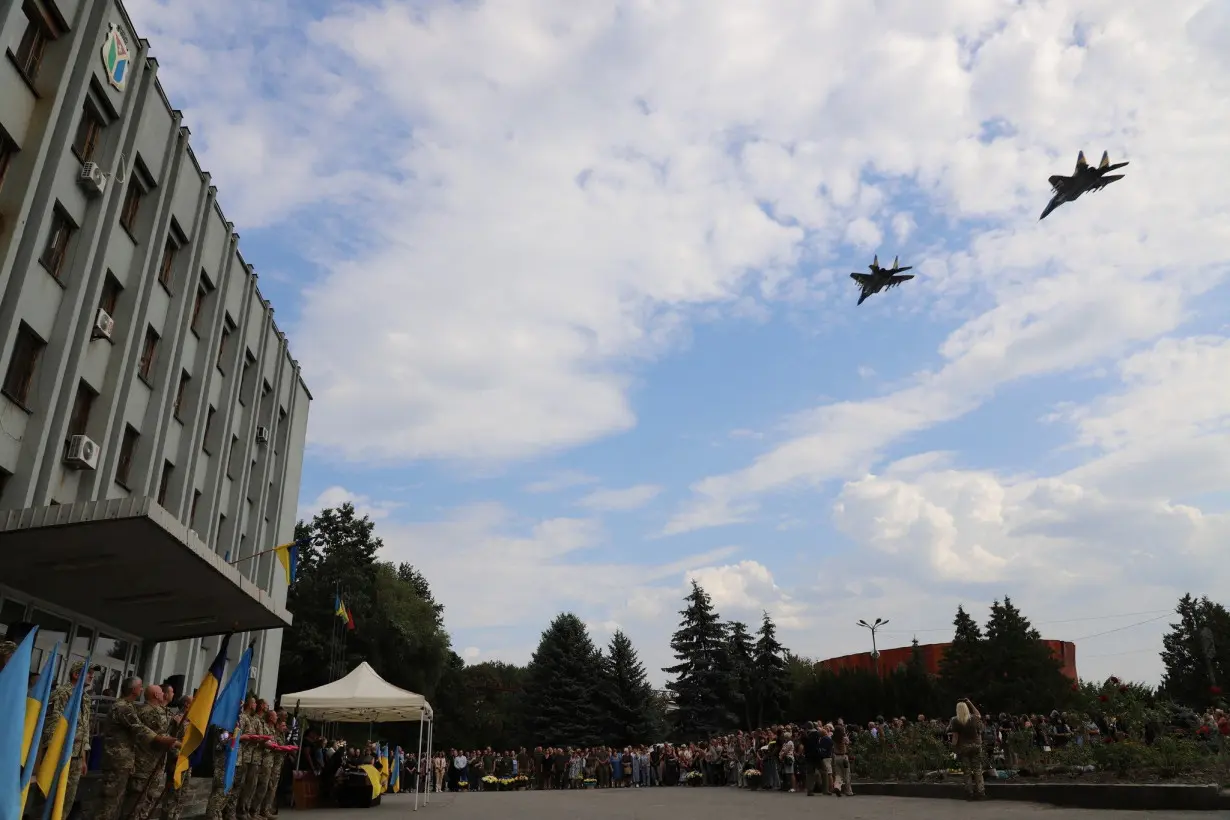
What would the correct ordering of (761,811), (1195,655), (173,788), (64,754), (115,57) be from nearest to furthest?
1. (64,754)
2. (173,788)
3. (761,811)
4. (115,57)
5. (1195,655)

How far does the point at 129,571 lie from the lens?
44.4ft

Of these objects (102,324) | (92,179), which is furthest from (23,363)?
(92,179)

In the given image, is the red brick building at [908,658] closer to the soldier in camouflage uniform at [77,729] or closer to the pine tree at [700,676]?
the pine tree at [700,676]

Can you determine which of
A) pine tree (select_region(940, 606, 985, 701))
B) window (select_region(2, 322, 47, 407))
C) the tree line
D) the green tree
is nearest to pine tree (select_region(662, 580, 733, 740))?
the tree line

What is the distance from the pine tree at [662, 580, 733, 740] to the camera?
5494 cm

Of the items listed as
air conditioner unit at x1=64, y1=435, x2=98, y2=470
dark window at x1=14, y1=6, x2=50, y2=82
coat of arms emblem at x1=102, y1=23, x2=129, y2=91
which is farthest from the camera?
coat of arms emblem at x1=102, y1=23, x2=129, y2=91

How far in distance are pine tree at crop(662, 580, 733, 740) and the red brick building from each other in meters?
7.77

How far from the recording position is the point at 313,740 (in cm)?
2284

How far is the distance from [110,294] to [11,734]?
15.4 metres

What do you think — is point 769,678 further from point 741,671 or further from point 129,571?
point 129,571

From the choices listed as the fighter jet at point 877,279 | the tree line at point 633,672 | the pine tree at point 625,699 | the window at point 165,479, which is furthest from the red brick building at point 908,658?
the window at point 165,479

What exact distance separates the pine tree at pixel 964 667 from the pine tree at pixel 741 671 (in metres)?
11.5

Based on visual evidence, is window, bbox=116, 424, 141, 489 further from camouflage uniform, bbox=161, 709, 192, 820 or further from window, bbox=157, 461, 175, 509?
camouflage uniform, bbox=161, 709, 192, 820

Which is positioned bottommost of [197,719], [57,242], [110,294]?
[197,719]
